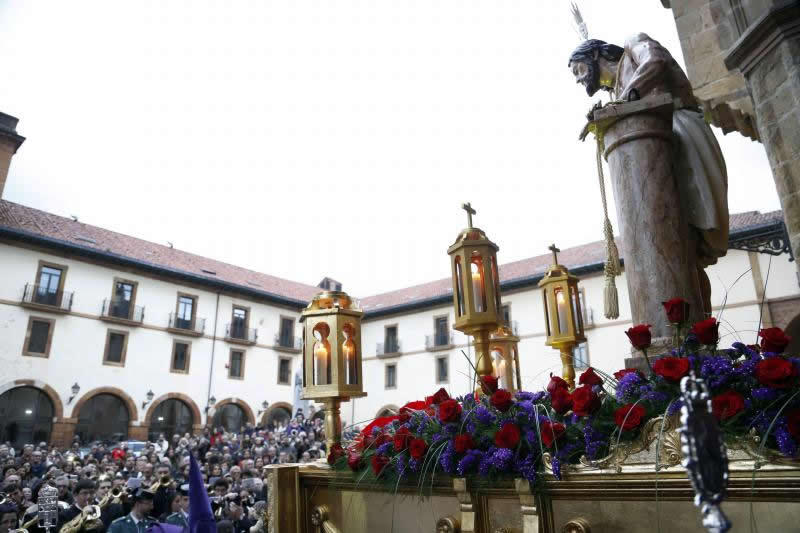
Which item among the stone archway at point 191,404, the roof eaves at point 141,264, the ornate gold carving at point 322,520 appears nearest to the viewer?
the ornate gold carving at point 322,520

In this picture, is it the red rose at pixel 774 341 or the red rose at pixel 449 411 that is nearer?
the red rose at pixel 774 341

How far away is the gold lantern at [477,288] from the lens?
393cm

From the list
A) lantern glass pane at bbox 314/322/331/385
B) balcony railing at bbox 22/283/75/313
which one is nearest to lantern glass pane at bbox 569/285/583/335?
lantern glass pane at bbox 314/322/331/385

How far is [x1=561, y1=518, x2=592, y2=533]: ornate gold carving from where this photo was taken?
1698 mm

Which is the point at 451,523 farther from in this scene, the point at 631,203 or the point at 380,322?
the point at 380,322

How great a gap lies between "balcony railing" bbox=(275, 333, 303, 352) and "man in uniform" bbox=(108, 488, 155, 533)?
85.4 feet

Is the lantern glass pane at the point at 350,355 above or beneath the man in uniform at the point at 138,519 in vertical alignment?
above

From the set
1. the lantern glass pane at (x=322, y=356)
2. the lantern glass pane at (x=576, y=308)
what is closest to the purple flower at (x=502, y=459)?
the lantern glass pane at (x=322, y=356)

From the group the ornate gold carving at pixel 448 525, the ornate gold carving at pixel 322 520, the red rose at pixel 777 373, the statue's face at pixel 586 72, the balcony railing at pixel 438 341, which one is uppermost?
the balcony railing at pixel 438 341

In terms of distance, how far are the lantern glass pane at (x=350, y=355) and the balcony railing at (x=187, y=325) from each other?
2560 cm

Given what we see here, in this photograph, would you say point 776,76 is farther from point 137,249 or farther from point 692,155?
point 137,249

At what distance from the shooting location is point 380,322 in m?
32.9

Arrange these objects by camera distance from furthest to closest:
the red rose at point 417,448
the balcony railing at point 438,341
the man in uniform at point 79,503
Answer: the balcony railing at point 438,341
the man in uniform at point 79,503
the red rose at point 417,448

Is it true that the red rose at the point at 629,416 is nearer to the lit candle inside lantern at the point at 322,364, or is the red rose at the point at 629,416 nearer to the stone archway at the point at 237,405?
the lit candle inside lantern at the point at 322,364
